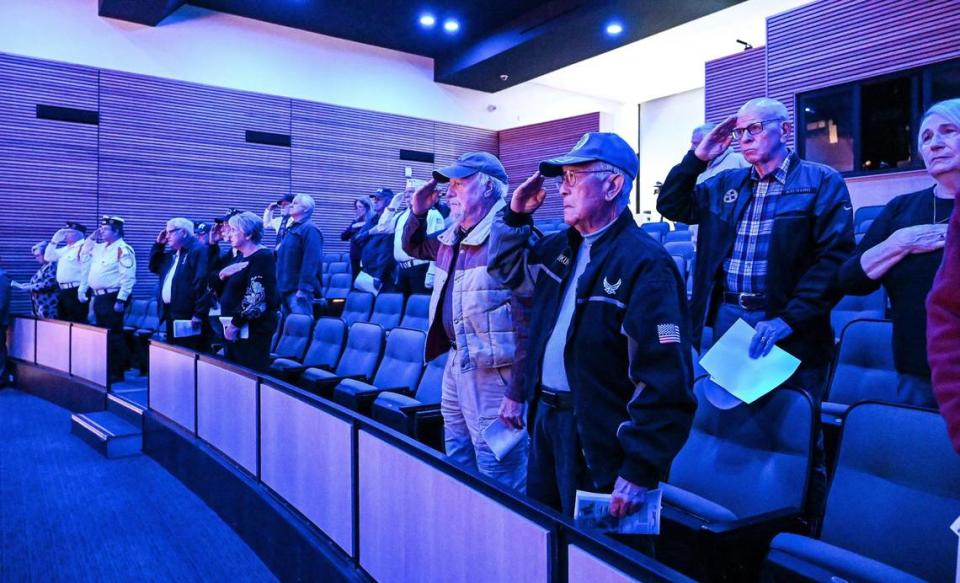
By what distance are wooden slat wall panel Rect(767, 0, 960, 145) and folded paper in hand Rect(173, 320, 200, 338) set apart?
6.47 metres

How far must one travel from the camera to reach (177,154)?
8875 mm

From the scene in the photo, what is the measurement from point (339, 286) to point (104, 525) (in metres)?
4.25

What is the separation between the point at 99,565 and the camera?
2625 millimetres

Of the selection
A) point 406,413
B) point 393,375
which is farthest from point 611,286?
point 393,375

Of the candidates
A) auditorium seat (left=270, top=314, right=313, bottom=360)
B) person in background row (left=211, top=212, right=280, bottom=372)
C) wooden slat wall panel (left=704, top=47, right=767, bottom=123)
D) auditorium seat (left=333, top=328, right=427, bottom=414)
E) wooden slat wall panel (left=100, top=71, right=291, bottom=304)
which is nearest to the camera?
auditorium seat (left=333, top=328, right=427, bottom=414)

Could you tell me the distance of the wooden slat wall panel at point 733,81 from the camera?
782 centimetres

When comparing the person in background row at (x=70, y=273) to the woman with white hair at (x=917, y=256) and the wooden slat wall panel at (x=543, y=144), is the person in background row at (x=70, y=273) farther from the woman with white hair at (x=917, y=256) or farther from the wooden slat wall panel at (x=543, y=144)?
the woman with white hair at (x=917, y=256)

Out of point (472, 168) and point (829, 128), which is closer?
point (472, 168)

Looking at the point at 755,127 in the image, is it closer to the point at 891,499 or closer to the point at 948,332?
the point at 891,499

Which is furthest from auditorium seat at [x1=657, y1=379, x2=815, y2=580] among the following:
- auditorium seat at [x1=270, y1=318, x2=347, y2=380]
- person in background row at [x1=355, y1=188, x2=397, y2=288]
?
person in background row at [x1=355, y1=188, x2=397, y2=288]

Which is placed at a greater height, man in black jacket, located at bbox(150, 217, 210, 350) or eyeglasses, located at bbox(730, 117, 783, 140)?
eyeglasses, located at bbox(730, 117, 783, 140)

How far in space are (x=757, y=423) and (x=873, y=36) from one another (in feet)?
20.5

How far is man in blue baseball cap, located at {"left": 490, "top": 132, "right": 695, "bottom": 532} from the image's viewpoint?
4.32 feet

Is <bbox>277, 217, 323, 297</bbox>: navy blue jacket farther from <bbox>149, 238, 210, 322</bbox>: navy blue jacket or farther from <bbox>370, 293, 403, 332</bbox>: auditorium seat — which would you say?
<bbox>149, 238, 210, 322</bbox>: navy blue jacket
